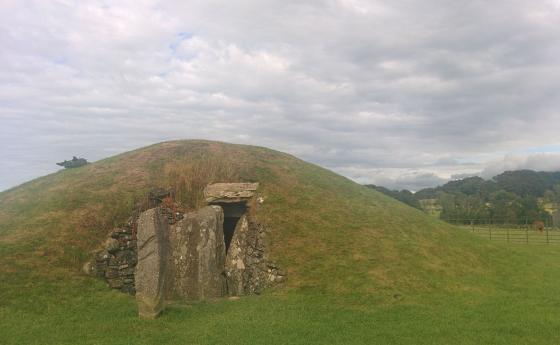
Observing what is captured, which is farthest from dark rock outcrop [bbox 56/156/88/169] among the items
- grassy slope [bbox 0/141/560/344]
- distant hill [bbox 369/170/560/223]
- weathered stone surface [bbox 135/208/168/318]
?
distant hill [bbox 369/170/560/223]

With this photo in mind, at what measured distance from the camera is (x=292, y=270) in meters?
15.3

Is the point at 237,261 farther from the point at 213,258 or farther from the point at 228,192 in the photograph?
the point at 228,192

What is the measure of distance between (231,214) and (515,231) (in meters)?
36.6

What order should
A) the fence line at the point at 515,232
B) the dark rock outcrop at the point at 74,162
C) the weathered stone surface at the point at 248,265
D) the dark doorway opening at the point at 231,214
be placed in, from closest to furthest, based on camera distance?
the weathered stone surface at the point at 248,265 → the dark doorway opening at the point at 231,214 → the dark rock outcrop at the point at 74,162 → the fence line at the point at 515,232

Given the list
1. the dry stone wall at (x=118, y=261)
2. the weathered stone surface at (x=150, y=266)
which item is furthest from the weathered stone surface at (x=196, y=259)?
the weathered stone surface at (x=150, y=266)

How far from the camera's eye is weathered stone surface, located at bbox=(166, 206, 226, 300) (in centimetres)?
1498

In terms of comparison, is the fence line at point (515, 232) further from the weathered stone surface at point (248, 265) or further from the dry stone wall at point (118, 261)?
the dry stone wall at point (118, 261)

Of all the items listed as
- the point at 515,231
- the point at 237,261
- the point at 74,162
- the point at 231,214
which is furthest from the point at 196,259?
the point at 515,231

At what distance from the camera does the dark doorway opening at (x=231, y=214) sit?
58.4ft

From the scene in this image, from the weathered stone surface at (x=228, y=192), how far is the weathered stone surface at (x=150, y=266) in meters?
5.08

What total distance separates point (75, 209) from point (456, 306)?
14818 millimetres

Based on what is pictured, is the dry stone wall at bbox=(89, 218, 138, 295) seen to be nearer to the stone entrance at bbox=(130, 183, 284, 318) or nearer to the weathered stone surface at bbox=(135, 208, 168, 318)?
the stone entrance at bbox=(130, 183, 284, 318)

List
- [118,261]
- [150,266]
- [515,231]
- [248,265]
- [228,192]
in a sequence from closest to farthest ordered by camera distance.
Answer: [150,266] → [118,261] → [248,265] → [228,192] → [515,231]

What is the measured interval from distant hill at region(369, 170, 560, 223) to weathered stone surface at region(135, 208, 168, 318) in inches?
2400
